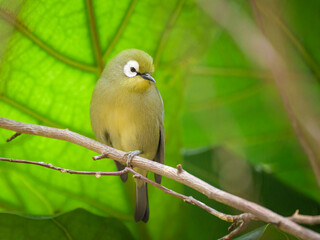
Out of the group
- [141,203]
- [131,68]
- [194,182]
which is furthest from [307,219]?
[131,68]

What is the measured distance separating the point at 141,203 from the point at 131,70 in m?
0.46

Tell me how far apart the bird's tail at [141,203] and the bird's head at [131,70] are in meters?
0.34

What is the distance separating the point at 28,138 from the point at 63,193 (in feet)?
0.65

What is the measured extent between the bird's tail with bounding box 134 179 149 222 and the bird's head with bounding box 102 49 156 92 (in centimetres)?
34

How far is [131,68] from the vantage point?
1.51 m

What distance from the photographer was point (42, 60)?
1305 millimetres

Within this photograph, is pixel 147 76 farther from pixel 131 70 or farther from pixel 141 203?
pixel 141 203

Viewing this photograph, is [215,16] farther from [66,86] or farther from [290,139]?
[290,139]

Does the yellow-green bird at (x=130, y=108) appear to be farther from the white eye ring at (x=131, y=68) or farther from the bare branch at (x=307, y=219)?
the bare branch at (x=307, y=219)

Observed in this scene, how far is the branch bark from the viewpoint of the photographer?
0.71m

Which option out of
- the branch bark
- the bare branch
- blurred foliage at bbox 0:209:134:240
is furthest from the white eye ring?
the bare branch

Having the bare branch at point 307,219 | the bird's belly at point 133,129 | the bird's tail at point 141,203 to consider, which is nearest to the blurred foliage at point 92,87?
the bird's tail at point 141,203

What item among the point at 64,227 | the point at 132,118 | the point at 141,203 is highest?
the point at 132,118

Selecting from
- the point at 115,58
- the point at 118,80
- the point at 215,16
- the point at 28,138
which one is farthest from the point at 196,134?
the point at 215,16
